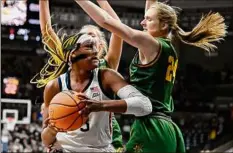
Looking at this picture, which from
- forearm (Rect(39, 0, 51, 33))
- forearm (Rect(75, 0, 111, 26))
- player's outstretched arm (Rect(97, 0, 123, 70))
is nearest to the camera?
forearm (Rect(75, 0, 111, 26))

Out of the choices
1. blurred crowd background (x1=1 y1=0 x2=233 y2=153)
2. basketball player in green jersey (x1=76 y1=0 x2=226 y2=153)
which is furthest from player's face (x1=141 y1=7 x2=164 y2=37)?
blurred crowd background (x1=1 y1=0 x2=233 y2=153)

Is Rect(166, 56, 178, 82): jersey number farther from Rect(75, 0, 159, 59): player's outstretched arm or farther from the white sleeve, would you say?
the white sleeve

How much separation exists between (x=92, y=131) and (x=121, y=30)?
1.80 feet

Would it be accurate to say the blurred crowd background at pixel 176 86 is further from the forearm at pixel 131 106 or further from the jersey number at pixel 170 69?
the forearm at pixel 131 106

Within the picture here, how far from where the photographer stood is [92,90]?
112 inches

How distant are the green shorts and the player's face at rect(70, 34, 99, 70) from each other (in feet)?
1.62

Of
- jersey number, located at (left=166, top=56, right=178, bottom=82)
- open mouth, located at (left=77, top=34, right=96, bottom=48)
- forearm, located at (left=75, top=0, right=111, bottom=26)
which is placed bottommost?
jersey number, located at (left=166, top=56, right=178, bottom=82)

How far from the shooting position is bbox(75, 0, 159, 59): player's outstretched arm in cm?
288

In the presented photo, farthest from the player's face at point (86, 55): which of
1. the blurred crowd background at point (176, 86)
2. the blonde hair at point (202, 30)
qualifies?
the blurred crowd background at point (176, 86)

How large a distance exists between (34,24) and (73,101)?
7573mm

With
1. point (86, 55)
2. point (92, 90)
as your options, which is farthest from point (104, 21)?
point (92, 90)

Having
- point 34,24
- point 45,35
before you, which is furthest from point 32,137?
point 45,35

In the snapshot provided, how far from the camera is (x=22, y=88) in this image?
41.5ft

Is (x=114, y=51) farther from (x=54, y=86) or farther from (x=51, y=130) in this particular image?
(x=51, y=130)
